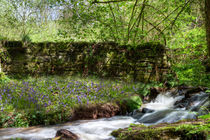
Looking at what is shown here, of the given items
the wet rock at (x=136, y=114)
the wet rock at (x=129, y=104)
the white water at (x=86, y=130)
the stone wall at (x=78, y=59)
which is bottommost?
the wet rock at (x=136, y=114)

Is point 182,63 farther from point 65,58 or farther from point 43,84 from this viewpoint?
point 43,84

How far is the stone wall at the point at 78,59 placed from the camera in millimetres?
8477

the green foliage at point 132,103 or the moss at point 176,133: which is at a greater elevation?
the moss at point 176,133

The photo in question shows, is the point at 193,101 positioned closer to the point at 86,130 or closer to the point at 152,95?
the point at 152,95

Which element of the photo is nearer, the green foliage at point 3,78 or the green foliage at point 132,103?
the green foliage at point 132,103

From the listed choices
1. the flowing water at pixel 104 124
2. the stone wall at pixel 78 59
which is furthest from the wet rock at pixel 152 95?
the stone wall at pixel 78 59

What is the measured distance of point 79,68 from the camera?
8.80 meters

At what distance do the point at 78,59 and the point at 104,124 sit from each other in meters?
4.67

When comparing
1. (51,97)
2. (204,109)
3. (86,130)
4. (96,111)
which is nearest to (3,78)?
(51,97)

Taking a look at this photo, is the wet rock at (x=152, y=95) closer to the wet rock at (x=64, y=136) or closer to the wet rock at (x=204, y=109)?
the wet rock at (x=204, y=109)

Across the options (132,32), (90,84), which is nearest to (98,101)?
(90,84)

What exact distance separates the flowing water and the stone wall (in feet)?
8.11

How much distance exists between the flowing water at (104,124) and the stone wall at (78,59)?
2471 mm

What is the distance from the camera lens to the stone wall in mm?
8477
